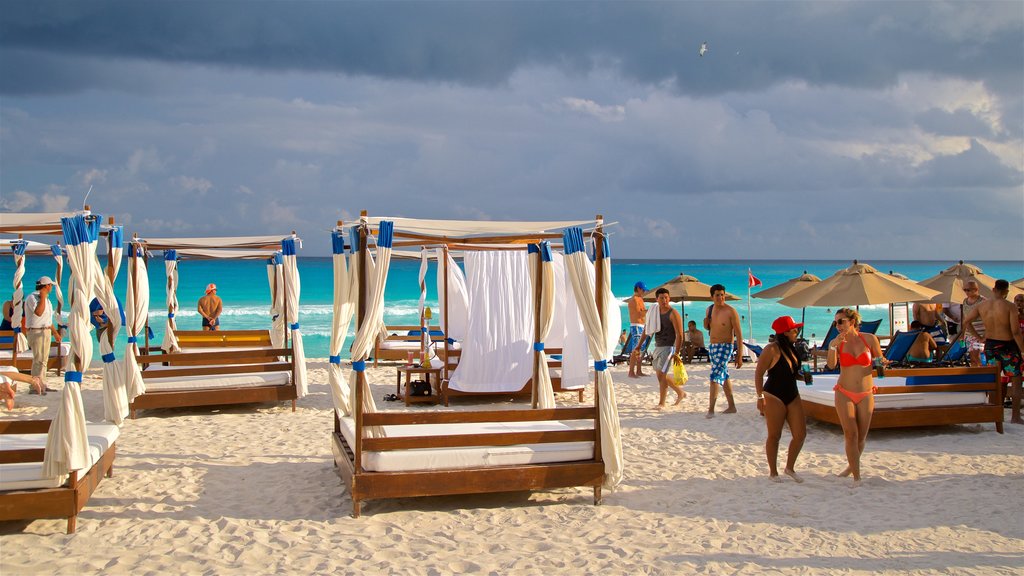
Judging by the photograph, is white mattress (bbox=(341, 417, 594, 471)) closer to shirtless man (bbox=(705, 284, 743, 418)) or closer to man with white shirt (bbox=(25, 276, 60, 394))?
shirtless man (bbox=(705, 284, 743, 418))

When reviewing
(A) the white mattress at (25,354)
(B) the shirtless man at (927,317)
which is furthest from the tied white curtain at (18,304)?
(B) the shirtless man at (927,317)

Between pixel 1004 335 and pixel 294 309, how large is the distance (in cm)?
858

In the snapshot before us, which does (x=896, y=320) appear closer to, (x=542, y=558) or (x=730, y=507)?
(x=730, y=507)

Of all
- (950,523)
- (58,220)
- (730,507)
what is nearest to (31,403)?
(58,220)

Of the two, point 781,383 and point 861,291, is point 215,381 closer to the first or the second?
point 781,383

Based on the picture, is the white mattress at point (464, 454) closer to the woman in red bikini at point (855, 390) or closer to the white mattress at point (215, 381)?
the woman in red bikini at point (855, 390)

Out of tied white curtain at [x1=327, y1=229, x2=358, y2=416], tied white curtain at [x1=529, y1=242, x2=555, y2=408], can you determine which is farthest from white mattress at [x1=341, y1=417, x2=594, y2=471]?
tied white curtain at [x1=529, y1=242, x2=555, y2=408]

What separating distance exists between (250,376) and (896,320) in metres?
14.0

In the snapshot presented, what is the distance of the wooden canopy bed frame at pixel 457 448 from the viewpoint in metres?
5.30

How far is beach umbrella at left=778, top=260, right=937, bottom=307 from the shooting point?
31.6ft

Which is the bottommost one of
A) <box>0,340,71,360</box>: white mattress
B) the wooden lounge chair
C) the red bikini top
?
the wooden lounge chair

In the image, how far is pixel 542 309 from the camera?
8.05 metres

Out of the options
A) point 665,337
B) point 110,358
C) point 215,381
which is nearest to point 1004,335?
point 665,337

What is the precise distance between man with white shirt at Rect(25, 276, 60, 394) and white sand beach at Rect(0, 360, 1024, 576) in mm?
3664
